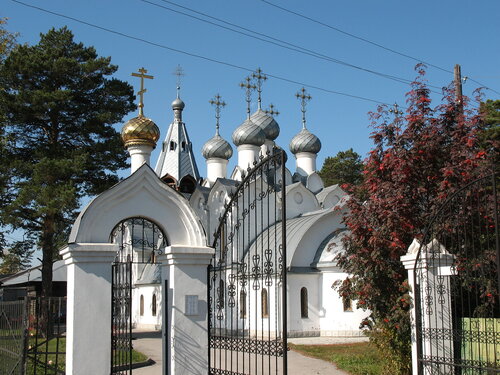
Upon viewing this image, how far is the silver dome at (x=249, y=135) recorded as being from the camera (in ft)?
105

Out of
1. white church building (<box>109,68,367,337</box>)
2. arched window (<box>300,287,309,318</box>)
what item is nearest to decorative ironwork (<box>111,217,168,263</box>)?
white church building (<box>109,68,367,337</box>)

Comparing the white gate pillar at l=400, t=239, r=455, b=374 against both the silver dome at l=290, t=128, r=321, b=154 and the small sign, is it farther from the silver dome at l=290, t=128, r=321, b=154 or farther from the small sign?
the silver dome at l=290, t=128, r=321, b=154

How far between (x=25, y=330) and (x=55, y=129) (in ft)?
46.1

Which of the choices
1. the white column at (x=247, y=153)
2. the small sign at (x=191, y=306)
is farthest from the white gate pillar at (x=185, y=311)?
the white column at (x=247, y=153)

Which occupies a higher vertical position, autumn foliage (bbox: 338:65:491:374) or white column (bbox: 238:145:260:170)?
white column (bbox: 238:145:260:170)

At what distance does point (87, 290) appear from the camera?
301 inches

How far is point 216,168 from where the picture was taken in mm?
35156

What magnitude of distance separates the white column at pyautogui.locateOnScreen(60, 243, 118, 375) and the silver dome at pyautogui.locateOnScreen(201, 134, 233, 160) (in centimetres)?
2732

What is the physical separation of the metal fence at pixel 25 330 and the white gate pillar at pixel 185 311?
1510mm

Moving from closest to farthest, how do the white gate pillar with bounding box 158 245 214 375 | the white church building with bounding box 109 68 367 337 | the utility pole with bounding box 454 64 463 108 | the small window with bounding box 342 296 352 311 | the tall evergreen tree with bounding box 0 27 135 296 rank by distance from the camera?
the white gate pillar with bounding box 158 245 214 375 < the small window with bounding box 342 296 352 311 < the utility pole with bounding box 454 64 463 108 < the tall evergreen tree with bounding box 0 27 135 296 < the white church building with bounding box 109 68 367 337

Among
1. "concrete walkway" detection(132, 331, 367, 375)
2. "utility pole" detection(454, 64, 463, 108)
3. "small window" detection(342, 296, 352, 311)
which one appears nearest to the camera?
"small window" detection(342, 296, 352, 311)

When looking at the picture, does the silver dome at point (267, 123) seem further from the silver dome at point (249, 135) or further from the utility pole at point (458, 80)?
the utility pole at point (458, 80)

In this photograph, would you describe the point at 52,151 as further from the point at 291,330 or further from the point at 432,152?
the point at 432,152

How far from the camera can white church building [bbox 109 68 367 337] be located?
70.4ft
